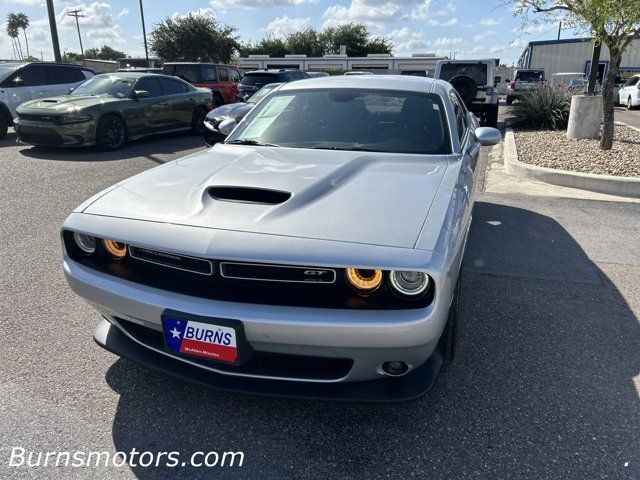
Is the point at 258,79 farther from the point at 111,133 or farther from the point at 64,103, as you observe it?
the point at 64,103

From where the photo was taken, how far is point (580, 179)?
6.86 metres

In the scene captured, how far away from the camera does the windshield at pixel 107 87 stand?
32.9 ft

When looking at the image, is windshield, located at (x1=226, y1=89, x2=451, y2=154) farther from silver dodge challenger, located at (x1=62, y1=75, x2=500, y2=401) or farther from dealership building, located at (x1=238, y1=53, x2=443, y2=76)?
dealership building, located at (x1=238, y1=53, x2=443, y2=76)

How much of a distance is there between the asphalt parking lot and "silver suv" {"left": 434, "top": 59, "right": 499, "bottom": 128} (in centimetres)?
939

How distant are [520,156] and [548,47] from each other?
34.2 meters

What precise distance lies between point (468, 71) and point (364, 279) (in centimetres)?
1303

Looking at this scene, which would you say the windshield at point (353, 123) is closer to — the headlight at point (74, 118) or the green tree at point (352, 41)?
the headlight at point (74, 118)

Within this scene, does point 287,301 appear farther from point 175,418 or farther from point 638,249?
point 638,249

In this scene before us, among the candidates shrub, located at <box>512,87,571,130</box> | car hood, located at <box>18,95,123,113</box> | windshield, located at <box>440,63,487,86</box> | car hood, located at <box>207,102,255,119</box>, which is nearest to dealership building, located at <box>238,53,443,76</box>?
windshield, located at <box>440,63,487,86</box>

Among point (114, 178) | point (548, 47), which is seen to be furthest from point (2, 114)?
point (548, 47)

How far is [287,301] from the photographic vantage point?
195cm

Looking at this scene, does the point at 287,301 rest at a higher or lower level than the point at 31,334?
higher

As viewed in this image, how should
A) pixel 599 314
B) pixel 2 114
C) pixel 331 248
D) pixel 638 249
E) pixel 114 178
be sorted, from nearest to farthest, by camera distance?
1. pixel 331 248
2. pixel 599 314
3. pixel 638 249
4. pixel 114 178
5. pixel 2 114

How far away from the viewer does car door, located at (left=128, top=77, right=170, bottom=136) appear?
10172 mm
